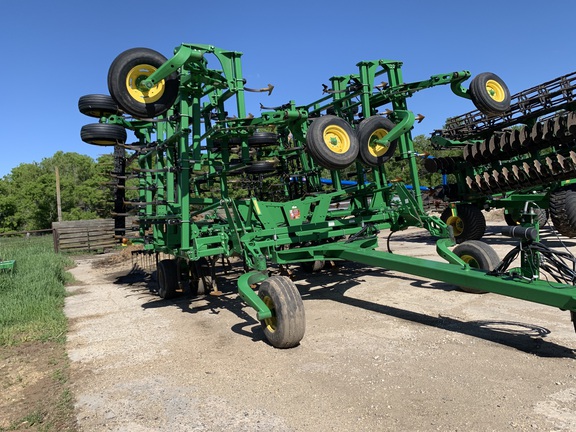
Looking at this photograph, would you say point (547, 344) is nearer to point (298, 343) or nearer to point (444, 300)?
point (444, 300)

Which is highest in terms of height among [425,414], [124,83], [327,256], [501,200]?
[124,83]

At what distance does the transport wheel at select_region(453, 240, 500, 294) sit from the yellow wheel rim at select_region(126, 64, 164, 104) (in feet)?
16.6

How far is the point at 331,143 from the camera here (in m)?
6.08

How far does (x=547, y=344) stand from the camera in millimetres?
4246

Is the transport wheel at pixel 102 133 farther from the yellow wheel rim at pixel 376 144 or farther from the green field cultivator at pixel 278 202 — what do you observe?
the yellow wheel rim at pixel 376 144

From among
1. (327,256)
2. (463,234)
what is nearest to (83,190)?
(463,234)

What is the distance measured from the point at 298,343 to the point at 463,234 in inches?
375

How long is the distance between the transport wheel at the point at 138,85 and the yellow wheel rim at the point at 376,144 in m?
3.27

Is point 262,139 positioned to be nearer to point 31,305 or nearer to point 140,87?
point 140,87

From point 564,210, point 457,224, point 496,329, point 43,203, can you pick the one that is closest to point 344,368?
point 496,329

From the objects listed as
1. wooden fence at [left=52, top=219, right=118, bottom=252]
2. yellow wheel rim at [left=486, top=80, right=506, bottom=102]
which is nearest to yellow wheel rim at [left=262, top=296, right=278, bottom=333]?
yellow wheel rim at [left=486, top=80, right=506, bottom=102]

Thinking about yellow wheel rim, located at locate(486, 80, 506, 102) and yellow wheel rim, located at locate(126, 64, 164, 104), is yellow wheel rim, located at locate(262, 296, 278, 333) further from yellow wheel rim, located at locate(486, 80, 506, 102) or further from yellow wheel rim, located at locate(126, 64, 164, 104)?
yellow wheel rim, located at locate(486, 80, 506, 102)

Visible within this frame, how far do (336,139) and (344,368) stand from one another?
3273 millimetres

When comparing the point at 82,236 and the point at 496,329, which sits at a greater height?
the point at 82,236
